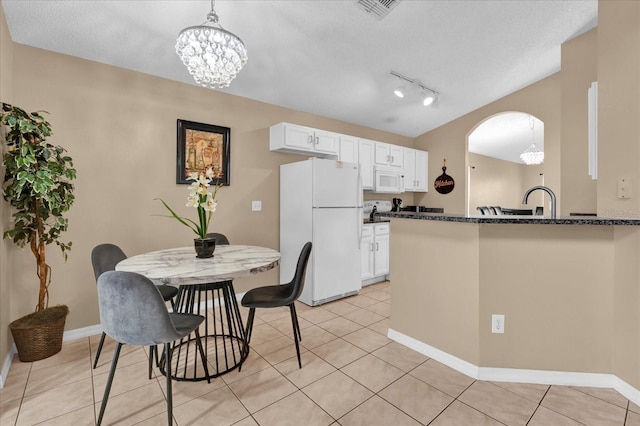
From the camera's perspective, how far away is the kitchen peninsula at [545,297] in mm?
1847

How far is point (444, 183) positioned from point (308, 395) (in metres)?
4.60

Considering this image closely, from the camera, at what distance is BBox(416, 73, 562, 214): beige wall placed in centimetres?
416

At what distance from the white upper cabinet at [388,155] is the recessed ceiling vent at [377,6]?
90.7 inches

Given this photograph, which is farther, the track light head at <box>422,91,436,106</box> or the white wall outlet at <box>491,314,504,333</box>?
the track light head at <box>422,91,436,106</box>

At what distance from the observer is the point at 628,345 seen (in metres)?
1.82

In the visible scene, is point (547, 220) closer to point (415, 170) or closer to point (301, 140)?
point (301, 140)

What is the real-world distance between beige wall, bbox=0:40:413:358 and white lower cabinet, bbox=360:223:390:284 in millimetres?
1715

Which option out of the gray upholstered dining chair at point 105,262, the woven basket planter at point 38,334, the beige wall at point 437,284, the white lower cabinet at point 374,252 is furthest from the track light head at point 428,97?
the woven basket planter at point 38,334

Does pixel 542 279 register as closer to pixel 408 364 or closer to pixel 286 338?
pixel 408 364

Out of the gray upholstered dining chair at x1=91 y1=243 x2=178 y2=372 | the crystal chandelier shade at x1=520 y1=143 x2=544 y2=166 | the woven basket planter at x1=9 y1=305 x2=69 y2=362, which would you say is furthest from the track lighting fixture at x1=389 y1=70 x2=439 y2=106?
the woven basket planter at x1=9 y1=305 x2=69 y2=362

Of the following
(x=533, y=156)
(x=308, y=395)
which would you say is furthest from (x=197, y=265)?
(x=533, y=156)

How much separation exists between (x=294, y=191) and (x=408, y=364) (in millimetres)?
2208

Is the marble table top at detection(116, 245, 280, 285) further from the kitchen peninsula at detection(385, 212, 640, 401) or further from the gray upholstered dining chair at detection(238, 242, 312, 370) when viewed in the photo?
the kitchen peninsula at detection(385, 212, 640, 401)

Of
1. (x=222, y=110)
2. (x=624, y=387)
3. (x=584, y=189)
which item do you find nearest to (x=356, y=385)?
(x=624, y=387)
